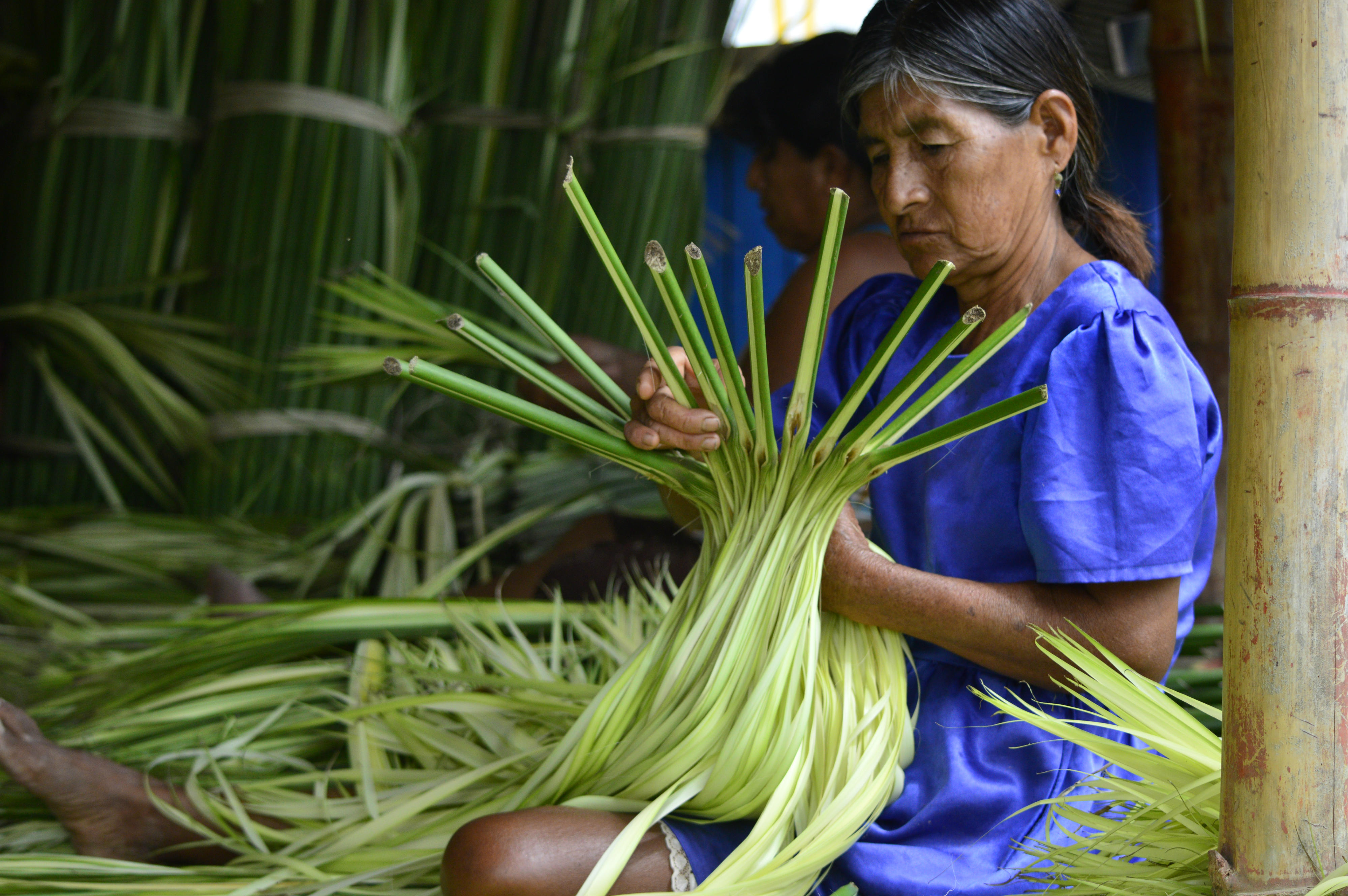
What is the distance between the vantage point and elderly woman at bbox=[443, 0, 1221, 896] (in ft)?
3.39

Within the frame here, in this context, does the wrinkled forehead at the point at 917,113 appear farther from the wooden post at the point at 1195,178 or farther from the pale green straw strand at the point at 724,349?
the wooden post at the point at 1195,178

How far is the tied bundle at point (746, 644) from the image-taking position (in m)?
0.93

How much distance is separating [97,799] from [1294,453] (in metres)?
1.39

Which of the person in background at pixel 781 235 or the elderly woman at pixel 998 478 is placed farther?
the person in background at pixel 781 235

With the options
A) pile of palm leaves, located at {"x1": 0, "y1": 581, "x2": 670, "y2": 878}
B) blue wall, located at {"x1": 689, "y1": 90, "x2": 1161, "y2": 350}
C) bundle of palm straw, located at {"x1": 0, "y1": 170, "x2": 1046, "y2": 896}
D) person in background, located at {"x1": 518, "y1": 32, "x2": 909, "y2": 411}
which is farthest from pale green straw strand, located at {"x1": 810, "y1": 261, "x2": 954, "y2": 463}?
blue wall, located at {"x1": 689, "y1": 90, "x2": 1161, "y2": 350}

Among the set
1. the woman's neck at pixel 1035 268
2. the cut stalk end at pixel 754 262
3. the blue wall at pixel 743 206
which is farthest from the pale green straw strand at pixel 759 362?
the blue wall at pixel 743 206

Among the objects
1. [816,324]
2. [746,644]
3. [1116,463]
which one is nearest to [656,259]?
[816,324]

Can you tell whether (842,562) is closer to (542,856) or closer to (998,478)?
(998,478)

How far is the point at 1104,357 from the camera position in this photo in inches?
42.1

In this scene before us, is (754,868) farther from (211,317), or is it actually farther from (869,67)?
(211,317)

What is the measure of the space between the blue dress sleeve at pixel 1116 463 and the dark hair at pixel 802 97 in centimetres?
87

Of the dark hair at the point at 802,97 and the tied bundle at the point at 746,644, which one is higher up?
the dark hair at the point at 802,97

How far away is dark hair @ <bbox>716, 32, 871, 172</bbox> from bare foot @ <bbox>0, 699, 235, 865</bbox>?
1408mm

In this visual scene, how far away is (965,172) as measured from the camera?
114 cm
